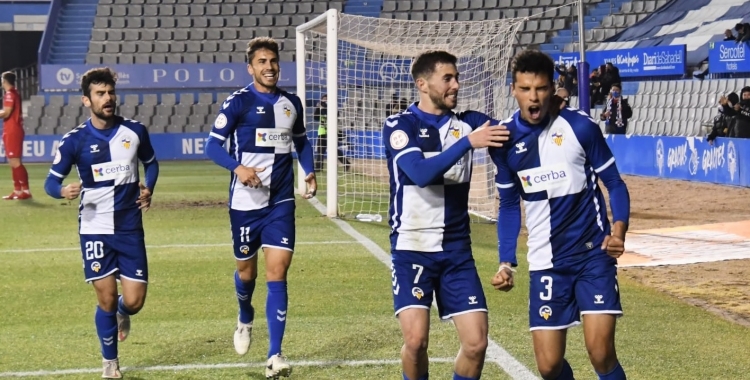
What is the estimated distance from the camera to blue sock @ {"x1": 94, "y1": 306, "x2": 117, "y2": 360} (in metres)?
7.05

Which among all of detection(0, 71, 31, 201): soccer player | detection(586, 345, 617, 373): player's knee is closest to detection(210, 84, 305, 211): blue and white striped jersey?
detection(586, 345, 617, 373): player's knee

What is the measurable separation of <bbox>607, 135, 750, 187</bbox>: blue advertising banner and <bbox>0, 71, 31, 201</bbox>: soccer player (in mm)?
12260

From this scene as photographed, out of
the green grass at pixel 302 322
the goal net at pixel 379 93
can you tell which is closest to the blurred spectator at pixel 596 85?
the goal net at pixel 379 93

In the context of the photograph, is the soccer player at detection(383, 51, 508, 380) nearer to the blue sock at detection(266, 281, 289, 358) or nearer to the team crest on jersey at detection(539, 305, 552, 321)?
the team crest on jersey at detection(539, 305, 552, 321)

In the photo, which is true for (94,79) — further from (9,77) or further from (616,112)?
(616,112)

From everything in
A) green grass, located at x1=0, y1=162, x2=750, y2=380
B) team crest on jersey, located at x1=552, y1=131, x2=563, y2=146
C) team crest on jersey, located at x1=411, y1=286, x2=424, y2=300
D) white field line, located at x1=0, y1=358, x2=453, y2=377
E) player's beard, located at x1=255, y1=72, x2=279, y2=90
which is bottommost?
green grass, located at x1=0, y1=162, x2=750, y2=380

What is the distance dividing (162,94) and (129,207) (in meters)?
30.7

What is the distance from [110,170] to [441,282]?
2.54 m

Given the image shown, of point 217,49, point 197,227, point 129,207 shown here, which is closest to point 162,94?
point 217,49

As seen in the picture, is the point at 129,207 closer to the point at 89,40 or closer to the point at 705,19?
the point at 705,19

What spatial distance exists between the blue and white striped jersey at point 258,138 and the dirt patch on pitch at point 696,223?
3.60 m

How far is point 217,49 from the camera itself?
128 ft

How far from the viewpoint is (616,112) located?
25.4 metres

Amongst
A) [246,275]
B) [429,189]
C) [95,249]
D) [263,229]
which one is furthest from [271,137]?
[429,189]
